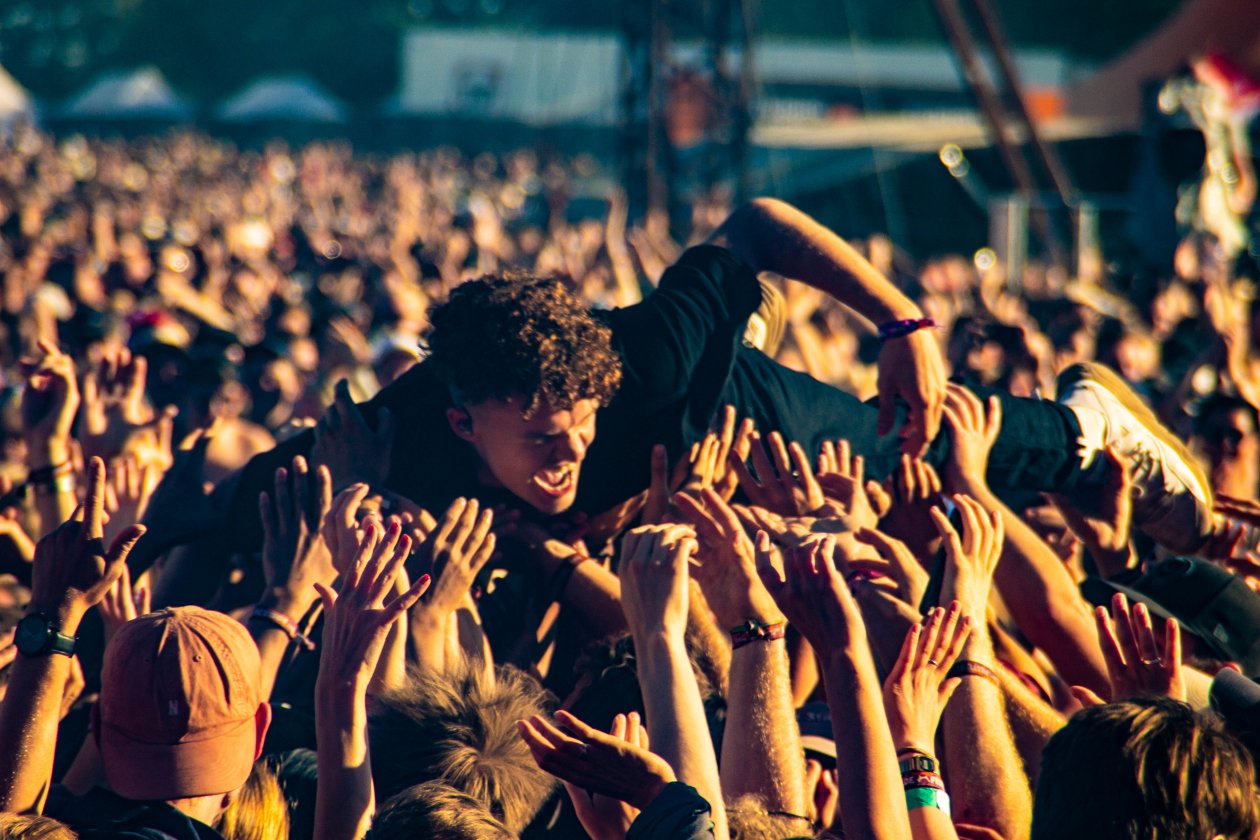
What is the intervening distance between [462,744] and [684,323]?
1323mm

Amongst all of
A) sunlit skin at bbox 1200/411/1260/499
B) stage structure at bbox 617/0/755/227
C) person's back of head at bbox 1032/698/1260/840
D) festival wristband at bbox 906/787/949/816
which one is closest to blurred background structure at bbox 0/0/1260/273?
stage structure at bbox 617/0/755/227

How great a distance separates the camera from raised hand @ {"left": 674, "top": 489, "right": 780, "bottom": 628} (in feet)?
7.82

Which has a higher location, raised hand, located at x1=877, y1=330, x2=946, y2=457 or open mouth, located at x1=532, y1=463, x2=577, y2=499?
raised hand, located at x1=877, y1=330, x2=946, y2=457

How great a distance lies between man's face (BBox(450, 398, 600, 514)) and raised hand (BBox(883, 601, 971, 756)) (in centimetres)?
101

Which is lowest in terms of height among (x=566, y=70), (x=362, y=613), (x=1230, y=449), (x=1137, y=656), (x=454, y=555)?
(x=1137, y=656)

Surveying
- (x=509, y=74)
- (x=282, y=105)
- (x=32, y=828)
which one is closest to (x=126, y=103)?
(x=282, y=105)

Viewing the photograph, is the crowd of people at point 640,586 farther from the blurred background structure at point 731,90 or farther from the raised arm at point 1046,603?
the blurred background structure at point 731,90

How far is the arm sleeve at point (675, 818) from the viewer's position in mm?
1772

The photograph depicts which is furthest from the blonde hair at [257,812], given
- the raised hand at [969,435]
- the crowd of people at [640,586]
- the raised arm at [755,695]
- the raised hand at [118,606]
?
the raised hand at [969,435]

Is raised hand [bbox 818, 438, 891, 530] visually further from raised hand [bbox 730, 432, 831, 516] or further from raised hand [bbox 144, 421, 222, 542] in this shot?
raised hand [bbox 144, 421, 222, 542]

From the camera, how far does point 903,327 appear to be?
3139 mm

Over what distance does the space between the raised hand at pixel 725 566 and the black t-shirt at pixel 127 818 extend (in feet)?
3.10

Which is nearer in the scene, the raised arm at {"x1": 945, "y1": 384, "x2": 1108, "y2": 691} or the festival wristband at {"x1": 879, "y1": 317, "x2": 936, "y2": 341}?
the raised arm at {"x1": 945, "y1": 384, "x2": 1108, "y2": 691}

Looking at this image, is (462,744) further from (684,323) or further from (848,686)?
(684,323)
